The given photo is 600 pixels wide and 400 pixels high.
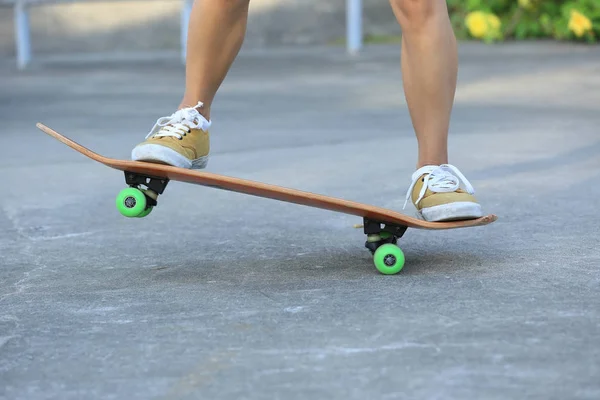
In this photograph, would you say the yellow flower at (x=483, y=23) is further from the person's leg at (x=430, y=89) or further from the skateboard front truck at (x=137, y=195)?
the skateboard front truck at (x=137, y=195)

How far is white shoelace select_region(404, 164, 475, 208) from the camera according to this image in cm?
255

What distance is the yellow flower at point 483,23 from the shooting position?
340 inches

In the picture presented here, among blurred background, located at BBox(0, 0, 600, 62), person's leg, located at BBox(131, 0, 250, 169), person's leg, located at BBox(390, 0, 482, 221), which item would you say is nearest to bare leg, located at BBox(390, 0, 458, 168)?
person's leg, located at BBox(390, 0, 482, 221)

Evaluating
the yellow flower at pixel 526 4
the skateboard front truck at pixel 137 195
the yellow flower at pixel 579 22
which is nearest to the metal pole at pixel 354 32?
the yellow flower at pixel 526 4

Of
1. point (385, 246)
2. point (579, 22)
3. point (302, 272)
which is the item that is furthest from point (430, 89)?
point (579, 22)

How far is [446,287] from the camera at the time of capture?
2320mm

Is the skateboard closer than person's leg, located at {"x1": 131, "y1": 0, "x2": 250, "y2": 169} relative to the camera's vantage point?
Yes

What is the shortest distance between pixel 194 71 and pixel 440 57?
60 centimetres

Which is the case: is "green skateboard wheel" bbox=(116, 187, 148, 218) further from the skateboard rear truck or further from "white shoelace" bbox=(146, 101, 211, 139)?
the skateboard rear truck

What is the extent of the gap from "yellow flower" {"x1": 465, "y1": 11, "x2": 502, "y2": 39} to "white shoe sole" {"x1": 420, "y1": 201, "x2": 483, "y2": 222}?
20.7ft

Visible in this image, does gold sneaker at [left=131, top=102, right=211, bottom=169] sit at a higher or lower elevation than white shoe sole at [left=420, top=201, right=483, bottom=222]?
higher

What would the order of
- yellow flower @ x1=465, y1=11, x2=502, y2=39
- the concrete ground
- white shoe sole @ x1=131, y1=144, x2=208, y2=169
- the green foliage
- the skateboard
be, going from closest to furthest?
the concrete ground < the skateboard < white shoe sole @ x1=131, y1=144, x2=208, y2=169 < the green foliage < yellow flower @ x1=465, y1=11, x2=502, y2=39

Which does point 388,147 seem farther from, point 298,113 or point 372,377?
point 372,377

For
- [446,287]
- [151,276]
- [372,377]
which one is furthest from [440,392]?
[151,276]
